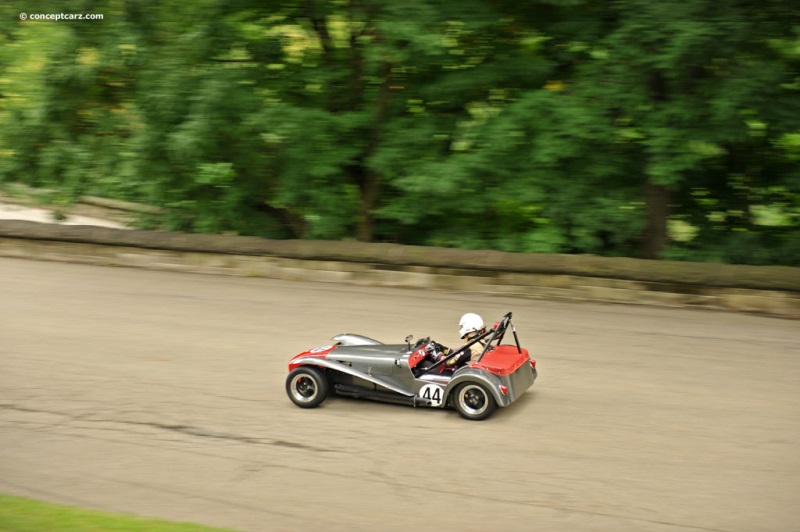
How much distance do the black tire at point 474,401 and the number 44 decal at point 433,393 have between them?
153 mm

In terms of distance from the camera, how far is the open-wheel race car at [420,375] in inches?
354

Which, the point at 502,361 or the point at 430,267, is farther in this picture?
the point at 430,267

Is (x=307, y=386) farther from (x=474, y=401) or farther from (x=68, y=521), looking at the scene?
(x=68, y=521)

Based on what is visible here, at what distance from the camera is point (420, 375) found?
934cm

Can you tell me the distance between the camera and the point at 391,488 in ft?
24.8

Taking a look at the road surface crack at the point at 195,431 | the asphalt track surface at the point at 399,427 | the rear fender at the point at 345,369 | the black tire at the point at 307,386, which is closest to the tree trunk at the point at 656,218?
the asphalt track surface at the point at 399,427

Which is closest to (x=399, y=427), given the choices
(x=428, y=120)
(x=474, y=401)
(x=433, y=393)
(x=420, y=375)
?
(x=433, y=393)

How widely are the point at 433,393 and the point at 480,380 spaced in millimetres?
592

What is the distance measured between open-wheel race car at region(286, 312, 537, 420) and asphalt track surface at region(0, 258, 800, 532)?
21 cm

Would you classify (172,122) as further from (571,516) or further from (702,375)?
(571,516)

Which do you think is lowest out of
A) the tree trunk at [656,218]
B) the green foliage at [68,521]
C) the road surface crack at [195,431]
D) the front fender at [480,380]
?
the green foliage at [68,521]

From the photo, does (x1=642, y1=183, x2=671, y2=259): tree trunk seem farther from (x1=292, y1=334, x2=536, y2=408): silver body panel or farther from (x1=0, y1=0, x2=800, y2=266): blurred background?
(x1=292, y1=334, x2=536, y2=408): silver body panel

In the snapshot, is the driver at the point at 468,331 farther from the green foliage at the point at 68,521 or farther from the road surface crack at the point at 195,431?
the green foliage at the point at 68,521

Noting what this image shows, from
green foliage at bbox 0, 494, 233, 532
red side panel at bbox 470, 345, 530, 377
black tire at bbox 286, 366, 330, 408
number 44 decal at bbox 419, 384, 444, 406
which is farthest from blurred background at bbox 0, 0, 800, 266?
green foliage at bbox 0, 494, 233, 532
